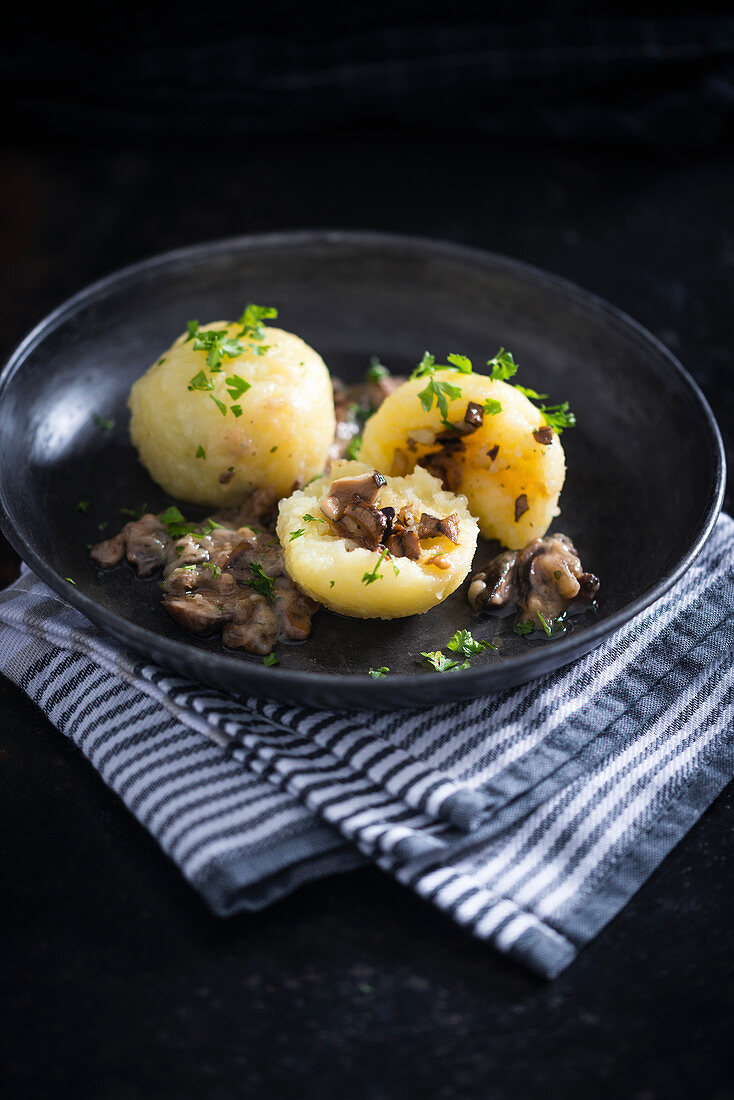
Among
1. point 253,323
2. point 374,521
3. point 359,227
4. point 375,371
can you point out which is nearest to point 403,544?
point 374,521

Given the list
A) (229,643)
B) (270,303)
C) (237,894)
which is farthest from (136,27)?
(237,894)

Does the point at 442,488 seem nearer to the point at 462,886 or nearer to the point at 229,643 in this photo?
the point at 229,643

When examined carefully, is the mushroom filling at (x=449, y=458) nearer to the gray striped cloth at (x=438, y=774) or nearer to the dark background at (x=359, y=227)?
the gray striped cloth at (x=438, y=774)

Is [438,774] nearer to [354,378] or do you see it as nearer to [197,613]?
[197,613]

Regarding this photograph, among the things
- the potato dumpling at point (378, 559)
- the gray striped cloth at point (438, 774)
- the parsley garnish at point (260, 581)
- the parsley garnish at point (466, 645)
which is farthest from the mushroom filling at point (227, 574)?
the parsley garnish at point (466, 645)

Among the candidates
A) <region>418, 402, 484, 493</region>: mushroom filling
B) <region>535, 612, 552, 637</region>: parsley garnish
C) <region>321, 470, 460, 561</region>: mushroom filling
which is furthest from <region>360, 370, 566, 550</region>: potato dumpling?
<region>535, 612, 552, 637</region>: parsley garnish

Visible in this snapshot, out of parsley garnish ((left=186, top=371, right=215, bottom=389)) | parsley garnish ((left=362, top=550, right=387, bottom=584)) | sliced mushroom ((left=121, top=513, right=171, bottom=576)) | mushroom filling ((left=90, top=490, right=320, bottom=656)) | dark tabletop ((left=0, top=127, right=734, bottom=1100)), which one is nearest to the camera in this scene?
dark tabletop ((left=0, top=127, right=734, bottom=1100))

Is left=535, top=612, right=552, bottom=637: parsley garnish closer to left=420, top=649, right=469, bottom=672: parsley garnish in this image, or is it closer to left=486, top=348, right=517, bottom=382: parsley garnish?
left=420, top=649, right=469, bottom=672: parsley garnish
